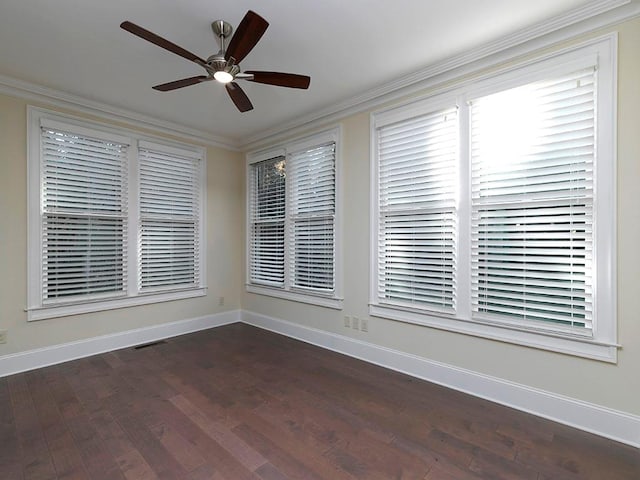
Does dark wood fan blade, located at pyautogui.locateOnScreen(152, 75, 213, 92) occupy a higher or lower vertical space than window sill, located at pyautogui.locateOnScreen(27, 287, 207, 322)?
higher

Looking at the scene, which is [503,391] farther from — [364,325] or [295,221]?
[295,221]

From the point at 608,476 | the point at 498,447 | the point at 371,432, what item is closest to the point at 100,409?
the point at 371,432

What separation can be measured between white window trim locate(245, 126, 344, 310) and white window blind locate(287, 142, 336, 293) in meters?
0.07

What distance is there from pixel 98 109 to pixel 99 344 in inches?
106

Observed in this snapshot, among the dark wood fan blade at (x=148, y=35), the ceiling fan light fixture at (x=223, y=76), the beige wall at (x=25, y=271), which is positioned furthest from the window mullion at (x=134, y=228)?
the dark wood fan blade at (x=148, y=35)

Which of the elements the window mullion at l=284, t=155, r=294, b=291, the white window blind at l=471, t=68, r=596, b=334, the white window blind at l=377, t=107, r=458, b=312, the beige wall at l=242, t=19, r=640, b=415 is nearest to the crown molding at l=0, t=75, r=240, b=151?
the window mullion at l=284, t=155, r=294, b=291

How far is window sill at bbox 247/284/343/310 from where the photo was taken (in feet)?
12.7

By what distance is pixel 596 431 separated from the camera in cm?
221

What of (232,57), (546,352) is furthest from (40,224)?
(546,352)

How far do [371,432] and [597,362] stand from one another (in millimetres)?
1626

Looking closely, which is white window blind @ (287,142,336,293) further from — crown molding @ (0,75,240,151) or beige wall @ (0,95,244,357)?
crown molding @ (0,75,240,151)

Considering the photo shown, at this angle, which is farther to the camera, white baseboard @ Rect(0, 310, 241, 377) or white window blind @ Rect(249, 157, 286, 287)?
white window blind @ Rect(249, 157, 286, 287)

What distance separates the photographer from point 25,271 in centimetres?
329

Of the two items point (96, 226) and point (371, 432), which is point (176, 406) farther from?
point (96, 226)
